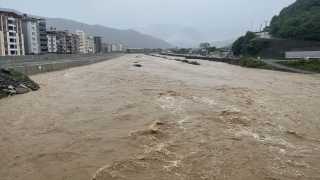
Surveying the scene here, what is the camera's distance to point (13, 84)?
12.2 meters

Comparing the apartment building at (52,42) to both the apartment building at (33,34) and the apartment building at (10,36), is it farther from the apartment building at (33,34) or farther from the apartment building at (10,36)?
the apartment building at (10,36)

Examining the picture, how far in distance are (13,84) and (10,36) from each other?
34632 mm

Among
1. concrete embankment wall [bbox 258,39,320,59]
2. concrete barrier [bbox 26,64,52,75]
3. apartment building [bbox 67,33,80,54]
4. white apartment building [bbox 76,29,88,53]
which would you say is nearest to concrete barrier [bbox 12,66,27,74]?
concrete barrier [bbox 26,64,52,75]

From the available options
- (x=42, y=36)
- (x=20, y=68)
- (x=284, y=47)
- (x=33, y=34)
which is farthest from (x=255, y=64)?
(x=42, y=36)

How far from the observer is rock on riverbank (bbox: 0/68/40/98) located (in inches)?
440

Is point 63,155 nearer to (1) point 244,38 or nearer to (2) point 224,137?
(2) point 224,137

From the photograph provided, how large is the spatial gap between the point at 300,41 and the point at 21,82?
45917 millimetres

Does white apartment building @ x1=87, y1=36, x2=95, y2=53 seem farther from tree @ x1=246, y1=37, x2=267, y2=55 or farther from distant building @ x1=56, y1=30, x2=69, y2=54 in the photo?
tree @ x1=246, y1=37, x2=267, y2=55

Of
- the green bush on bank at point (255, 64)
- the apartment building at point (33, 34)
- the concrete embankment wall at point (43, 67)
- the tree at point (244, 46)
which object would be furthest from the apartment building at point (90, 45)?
the green bush on bank at point (255, 64)

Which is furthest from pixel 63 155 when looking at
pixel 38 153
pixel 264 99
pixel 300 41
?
pixel 300 41

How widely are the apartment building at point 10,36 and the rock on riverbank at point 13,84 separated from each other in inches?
1162

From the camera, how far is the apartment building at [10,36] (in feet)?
123

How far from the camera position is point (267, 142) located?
5.81 m

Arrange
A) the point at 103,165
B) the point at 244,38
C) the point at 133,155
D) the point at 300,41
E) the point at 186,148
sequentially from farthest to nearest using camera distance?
1. the point at 244,38
2. the point at 300,41
3. the point at 186,148
4. the point at 133,155
5. the point at 103,165
